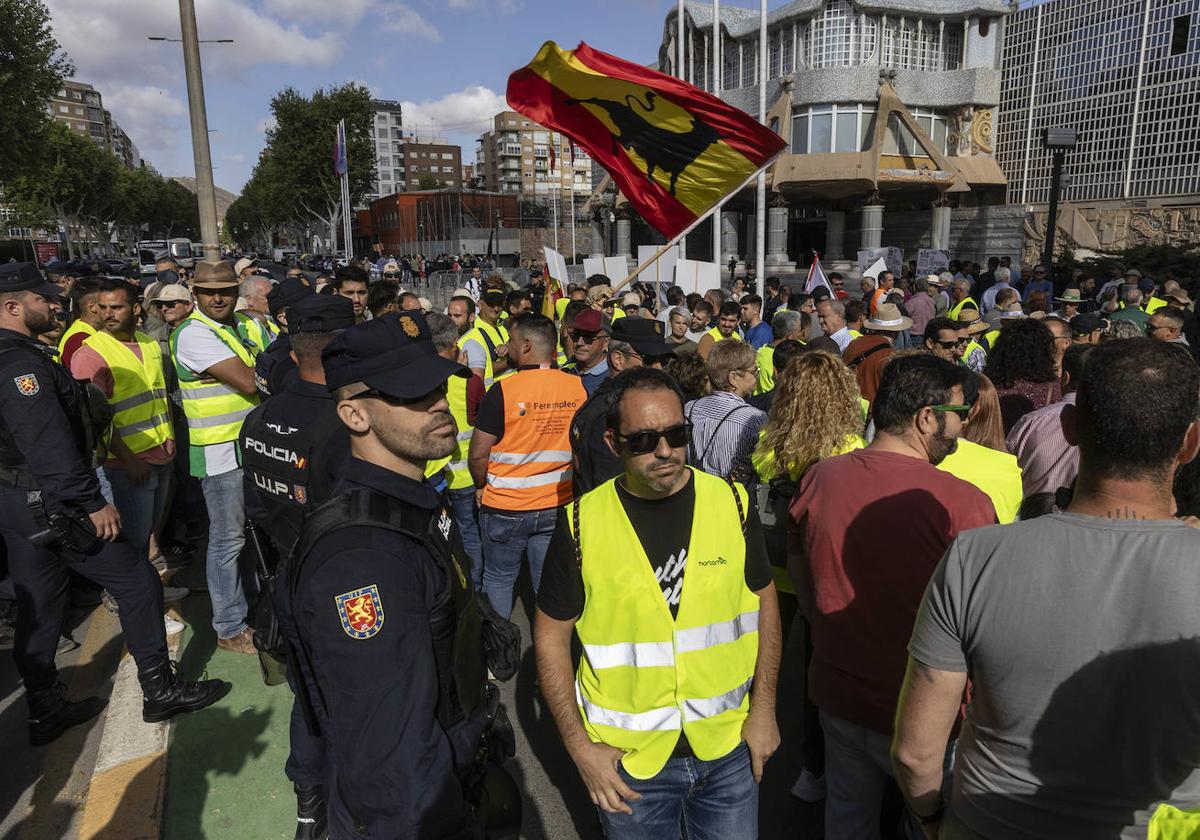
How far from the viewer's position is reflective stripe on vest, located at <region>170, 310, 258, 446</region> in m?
4.31

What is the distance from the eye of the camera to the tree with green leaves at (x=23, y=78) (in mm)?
19859

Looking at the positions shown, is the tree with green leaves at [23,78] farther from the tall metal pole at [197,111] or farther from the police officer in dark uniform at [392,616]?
the police officer in dark uniform at [392,616]

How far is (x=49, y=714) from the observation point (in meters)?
3.51

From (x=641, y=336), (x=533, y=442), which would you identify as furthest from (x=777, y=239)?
(x=533, y=442)

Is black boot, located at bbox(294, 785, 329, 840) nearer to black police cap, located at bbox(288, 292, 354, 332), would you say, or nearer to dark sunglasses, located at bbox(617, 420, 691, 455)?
dark sunglasses, located at bbox(617, 420, 691, 455)

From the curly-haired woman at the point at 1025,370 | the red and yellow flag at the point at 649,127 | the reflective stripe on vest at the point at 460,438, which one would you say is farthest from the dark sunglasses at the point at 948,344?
the reflective stripe on vest at the point at 460,438

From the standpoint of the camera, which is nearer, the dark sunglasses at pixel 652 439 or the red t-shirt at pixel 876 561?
the dark sunglasses at pixel 652 439

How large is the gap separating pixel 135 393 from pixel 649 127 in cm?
458

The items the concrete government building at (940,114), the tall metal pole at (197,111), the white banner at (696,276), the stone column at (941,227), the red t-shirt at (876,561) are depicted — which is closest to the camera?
the red t-shirt at (876,561)

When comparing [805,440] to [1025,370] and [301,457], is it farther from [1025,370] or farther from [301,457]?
[1025,370]

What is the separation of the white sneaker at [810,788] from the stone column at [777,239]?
28.2 metres

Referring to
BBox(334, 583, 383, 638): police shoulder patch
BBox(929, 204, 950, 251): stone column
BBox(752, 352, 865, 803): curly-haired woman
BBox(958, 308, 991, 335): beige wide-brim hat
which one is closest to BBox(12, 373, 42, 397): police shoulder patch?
BBox(334, 583, 383, 638): police shoulder patch

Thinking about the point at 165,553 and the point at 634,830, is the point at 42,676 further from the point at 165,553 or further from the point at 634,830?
the point at 634,830

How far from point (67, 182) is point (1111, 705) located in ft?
209
